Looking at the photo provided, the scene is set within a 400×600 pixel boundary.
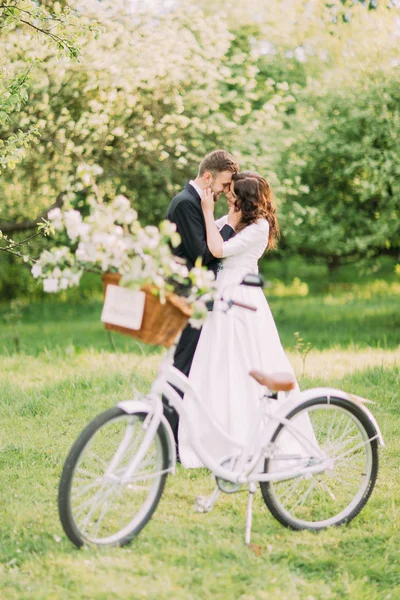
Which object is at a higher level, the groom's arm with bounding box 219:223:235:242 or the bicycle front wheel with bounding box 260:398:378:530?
the groom's arm with bounding box 219:223:235:242

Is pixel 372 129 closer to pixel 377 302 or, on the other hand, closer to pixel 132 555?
pixel 377 302

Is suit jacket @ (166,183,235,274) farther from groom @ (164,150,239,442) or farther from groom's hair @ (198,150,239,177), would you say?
groom's hair @ (198,150,239,177)

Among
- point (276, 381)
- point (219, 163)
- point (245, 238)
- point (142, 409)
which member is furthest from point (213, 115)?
point (142, 409)

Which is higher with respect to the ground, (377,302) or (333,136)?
(333,136)

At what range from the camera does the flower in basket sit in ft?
11.2

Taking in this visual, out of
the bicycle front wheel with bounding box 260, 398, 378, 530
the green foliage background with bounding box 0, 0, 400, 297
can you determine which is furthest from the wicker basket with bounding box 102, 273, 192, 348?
the green foliage background with bounding box 0, 0, 400, 297

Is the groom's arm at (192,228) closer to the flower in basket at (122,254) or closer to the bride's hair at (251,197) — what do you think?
the bride's hair at (251,197)

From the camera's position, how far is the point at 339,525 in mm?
4230

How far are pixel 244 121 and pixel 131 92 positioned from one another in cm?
256

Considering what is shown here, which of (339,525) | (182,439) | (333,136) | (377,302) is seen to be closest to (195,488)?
(182,439)

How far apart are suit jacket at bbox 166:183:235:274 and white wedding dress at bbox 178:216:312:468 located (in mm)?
156

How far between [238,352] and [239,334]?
12 cm

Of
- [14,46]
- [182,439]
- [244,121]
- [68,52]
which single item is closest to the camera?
[182,439]

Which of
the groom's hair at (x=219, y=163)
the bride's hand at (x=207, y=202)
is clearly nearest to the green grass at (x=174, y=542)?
the bride's hand at (x=207, y=202)
